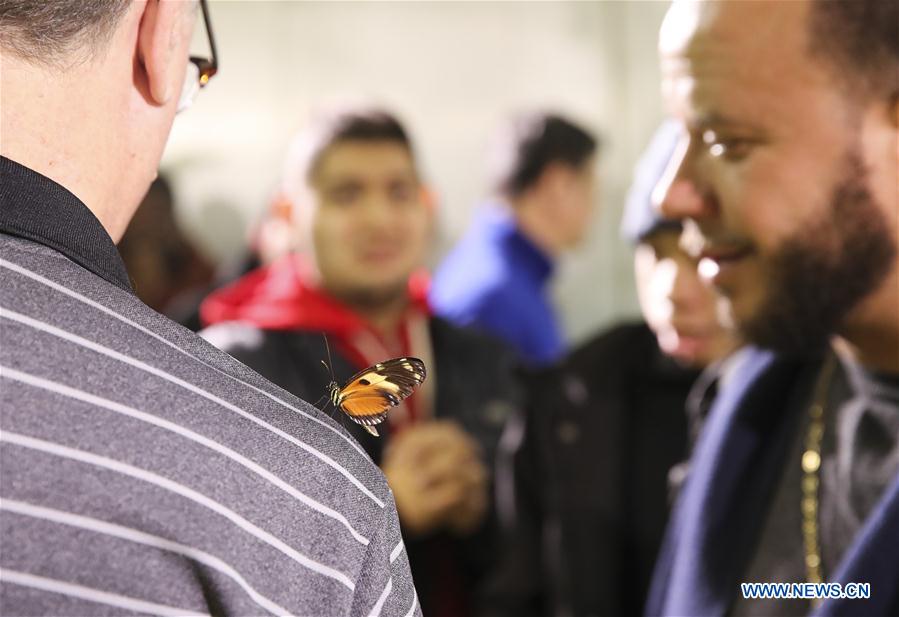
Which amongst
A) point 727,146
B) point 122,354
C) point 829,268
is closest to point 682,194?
point 727,146

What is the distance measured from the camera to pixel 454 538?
2.33 meters

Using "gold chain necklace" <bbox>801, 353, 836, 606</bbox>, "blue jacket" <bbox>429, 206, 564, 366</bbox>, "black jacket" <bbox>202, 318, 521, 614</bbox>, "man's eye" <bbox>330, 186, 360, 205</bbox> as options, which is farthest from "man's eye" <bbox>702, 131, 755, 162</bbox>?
"blue jacket" <bbox>429, 206, 564, 366</bbox>

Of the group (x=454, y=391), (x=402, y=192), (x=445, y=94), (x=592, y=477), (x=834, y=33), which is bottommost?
(x=592, y=477)

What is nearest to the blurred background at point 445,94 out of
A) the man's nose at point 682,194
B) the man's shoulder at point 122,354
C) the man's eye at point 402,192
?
the man's eye at point 402,192

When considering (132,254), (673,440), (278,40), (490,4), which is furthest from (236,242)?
(673,440)

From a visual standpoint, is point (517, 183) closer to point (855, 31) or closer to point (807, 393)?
point (807, 393)

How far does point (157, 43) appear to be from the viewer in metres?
0.84

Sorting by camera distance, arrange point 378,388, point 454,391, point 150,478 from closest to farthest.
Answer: point 150,478, point 378,388, point 454,391

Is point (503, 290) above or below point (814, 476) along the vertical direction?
below

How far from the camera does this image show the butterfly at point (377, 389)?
2.70 feet

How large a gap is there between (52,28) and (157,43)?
0.09 m

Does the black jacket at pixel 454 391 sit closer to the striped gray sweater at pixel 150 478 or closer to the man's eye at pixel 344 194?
the man's eye at pixel 344 194

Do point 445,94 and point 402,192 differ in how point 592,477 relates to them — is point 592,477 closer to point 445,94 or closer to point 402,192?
point 402,192

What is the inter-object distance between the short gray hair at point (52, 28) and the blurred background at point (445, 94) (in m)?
3.83
